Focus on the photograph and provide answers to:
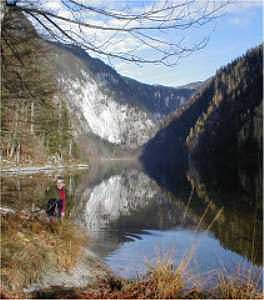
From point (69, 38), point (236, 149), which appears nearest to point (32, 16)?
point (69, 38)

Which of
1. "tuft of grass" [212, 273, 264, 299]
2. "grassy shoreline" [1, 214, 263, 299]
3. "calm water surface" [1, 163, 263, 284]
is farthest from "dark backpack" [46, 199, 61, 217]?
"tuft of grass" [212, 273, 264, 299]

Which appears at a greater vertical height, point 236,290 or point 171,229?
point 236,290

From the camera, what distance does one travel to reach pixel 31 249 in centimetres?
766

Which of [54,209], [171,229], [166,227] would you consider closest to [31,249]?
[54,209]

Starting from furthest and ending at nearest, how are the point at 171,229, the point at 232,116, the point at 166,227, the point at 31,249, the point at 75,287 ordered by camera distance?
1. the point at 232,116
2. the point at 166,227
3. the point at 171,229
4. the point at 31,249
5. the point at 75,287

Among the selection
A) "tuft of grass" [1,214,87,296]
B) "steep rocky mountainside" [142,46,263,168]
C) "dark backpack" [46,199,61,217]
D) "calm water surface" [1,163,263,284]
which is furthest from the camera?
"steep rocky mountainside" [142,46,263,168]

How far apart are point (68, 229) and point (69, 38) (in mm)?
4792

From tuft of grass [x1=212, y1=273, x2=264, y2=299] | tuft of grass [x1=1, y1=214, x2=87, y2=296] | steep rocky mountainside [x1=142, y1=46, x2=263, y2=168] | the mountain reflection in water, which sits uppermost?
steep rocky mountainside [x1=142, y1=46, x2=263, y2=168]

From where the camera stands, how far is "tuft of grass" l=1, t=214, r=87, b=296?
673 centimetres

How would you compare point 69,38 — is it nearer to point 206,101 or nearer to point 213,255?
point 213,255

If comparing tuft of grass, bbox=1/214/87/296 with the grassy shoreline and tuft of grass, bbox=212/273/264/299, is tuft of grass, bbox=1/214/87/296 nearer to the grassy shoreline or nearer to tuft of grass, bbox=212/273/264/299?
the grassy shoreline

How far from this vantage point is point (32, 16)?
664 centimetres

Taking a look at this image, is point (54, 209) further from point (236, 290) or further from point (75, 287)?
point (236, 290)

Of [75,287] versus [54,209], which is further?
[54,209]
